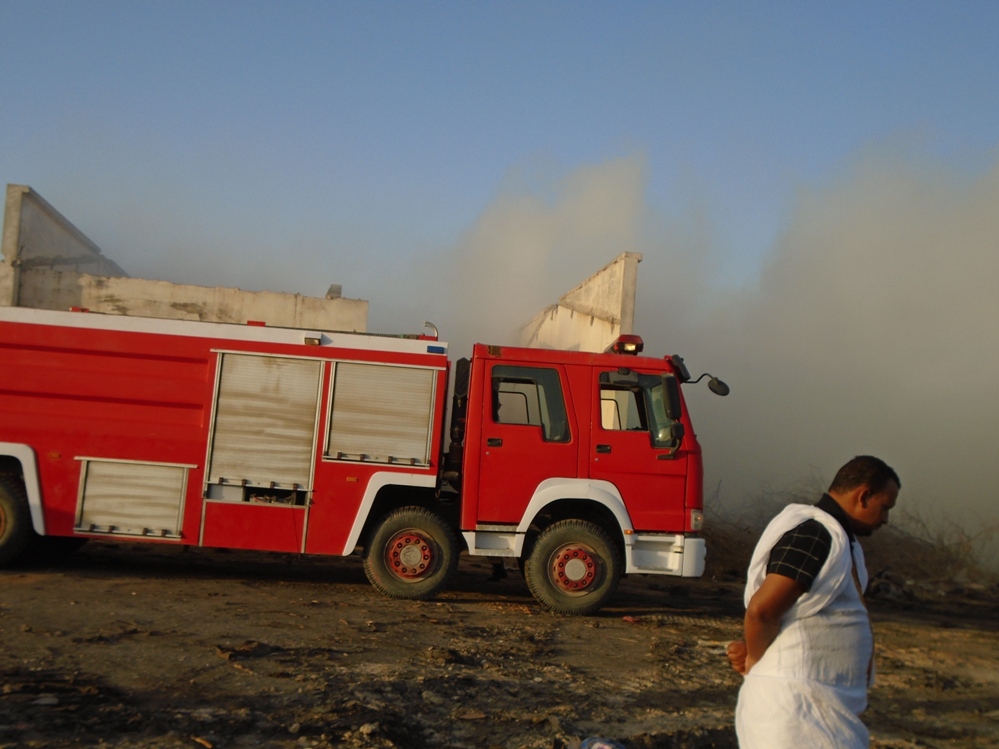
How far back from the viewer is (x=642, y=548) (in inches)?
334

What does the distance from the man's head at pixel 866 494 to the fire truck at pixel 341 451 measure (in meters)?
5.40

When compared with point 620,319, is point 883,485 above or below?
below

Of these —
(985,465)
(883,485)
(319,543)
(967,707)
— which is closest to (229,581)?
(319,543)

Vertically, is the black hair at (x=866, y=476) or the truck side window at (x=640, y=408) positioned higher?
the truck side window at (x=640, y=408)

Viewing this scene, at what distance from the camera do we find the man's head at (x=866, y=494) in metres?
2.93

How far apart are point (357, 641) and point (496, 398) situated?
291 cm

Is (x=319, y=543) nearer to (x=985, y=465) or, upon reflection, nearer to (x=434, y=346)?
(x=434, y=346)

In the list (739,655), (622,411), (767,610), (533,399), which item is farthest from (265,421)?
(767,610)

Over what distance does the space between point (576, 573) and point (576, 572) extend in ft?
0.03

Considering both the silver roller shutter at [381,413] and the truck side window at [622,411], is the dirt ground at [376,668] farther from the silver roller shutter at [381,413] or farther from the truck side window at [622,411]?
the truck side window at [622,411]

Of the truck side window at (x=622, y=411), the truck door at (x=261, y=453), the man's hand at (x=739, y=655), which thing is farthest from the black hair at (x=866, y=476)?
the truck door at (x=261, y=453)

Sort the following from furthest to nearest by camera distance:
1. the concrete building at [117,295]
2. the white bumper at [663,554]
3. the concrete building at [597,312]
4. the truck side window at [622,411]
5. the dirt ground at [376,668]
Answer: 1. the concrete building at [117,295]
2. the concrete building at [597,312]
3. the truck side window at [622,411]
4. the white bumper at [663,554]
5. the dirt ground at [376,668]

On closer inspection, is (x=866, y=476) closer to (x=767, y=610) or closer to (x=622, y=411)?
(x=767, y=610)

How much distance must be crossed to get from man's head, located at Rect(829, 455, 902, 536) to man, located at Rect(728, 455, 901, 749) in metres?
0.07
